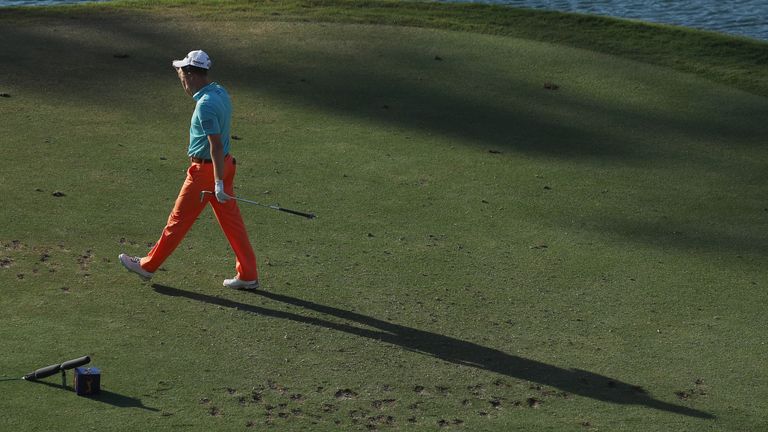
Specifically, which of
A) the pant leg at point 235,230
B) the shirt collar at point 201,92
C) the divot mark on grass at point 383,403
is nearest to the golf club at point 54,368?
the divot mark on grass at point 383,403

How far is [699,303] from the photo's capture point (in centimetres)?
814

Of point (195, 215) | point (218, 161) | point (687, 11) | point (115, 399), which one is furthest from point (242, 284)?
point (687, 11)

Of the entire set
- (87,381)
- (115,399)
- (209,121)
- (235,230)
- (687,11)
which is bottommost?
(115,399)

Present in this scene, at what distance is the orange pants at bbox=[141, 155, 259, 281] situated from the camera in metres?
7.98

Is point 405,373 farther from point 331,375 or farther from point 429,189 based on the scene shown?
point 429,189

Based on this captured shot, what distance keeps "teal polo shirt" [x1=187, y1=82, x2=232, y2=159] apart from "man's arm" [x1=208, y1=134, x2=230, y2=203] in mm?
53

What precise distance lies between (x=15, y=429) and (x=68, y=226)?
3.02 m

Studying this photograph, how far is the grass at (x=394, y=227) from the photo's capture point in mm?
6828

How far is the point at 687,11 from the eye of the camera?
19.6m

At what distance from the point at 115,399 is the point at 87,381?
0.59 feet

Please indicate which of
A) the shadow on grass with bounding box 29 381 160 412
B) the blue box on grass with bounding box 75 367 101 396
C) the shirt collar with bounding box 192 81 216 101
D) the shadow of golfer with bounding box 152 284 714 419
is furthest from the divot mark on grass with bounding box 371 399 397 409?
the shirt collar with bounding box 192 81 216 101

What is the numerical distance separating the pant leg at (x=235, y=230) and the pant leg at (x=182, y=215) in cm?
11

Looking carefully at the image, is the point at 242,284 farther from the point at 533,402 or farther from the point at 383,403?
the point at 533,402

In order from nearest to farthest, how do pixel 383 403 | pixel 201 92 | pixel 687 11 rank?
1. pixel 383 403
2. pixel 201 92
3. pixel 687 11
